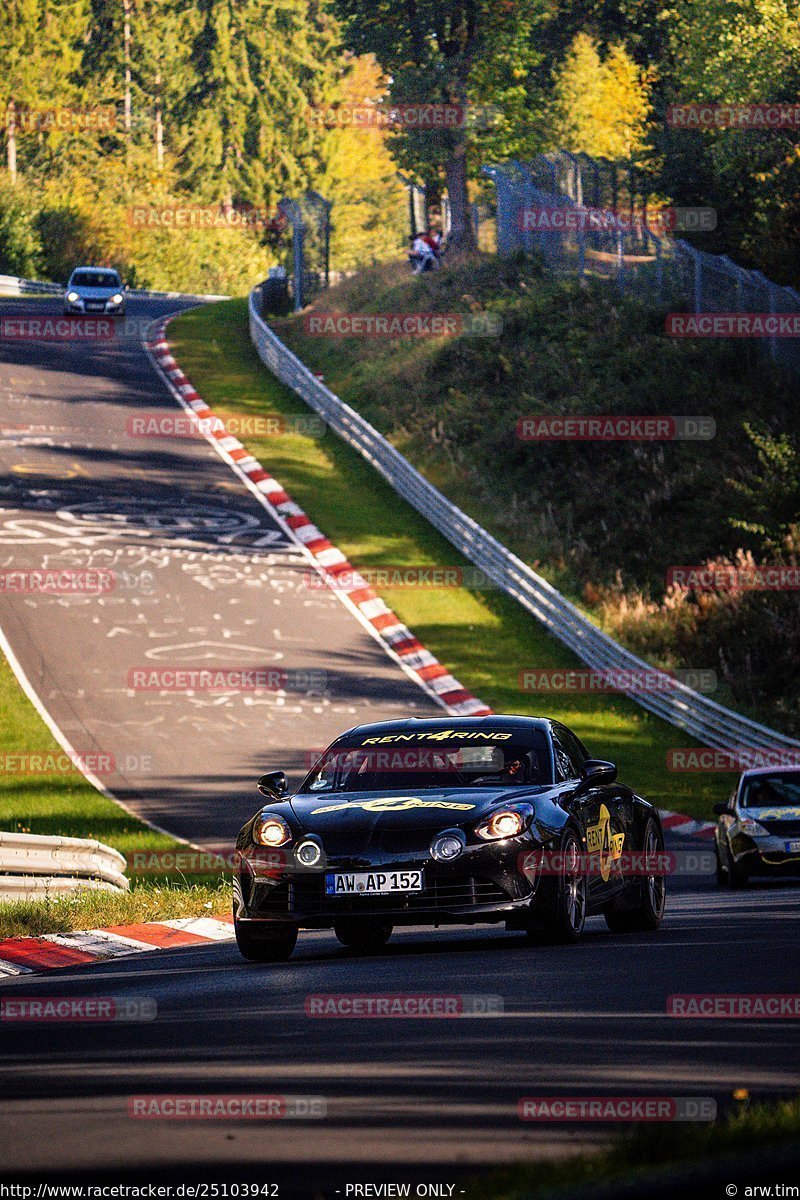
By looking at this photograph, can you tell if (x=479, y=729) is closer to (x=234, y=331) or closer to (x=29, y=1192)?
(x=29, y=1192)

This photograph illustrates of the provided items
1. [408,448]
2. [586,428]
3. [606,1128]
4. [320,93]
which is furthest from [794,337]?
[320,93]

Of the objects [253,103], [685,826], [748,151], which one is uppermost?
[253,103]

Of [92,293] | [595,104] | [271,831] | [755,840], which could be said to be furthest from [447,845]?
[595,104]

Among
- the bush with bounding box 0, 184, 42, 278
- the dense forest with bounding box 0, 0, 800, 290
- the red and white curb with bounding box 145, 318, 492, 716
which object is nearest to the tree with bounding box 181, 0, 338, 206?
the dense forest with bounding box 0, 0, 800, 290

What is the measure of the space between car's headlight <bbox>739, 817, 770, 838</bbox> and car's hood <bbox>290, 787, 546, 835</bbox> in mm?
7360

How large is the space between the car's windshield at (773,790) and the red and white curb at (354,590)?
7.64ft

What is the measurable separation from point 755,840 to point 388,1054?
1159 cm

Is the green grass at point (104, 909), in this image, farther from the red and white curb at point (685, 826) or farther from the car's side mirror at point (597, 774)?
the red and white curb at point (685, 826)

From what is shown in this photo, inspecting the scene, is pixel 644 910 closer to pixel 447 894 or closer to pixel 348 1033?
pixel 447 894

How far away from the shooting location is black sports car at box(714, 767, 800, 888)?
18078mm

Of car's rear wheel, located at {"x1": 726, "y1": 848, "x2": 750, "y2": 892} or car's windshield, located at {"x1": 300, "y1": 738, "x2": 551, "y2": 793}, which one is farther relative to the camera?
car's rear wheel, located at {"x1": 726, "y1": 848, "x2": 750, "y2": 892}

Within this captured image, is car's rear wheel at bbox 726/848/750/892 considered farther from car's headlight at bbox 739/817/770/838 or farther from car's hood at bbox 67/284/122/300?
car's hood at bbox 67/284/122/300

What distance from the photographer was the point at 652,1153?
4.90m

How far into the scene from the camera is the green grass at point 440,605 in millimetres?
25172
